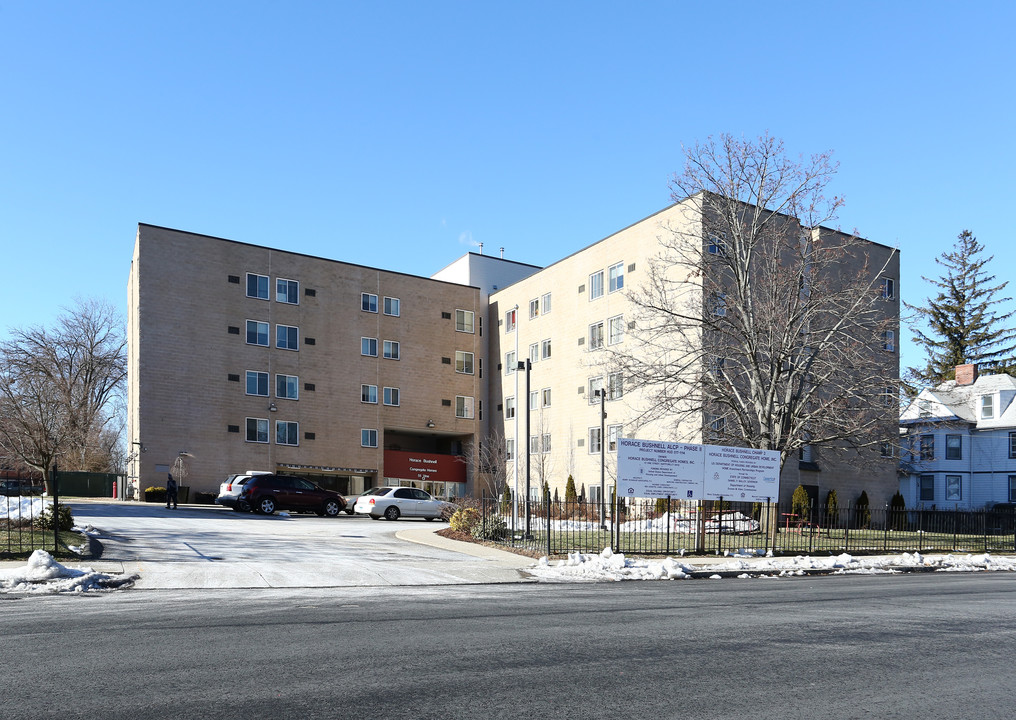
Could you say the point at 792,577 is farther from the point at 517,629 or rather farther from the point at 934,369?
the point at 934,369

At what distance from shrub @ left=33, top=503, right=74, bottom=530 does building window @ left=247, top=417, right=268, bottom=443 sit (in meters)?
29.3

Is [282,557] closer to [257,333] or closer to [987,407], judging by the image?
[257,333]

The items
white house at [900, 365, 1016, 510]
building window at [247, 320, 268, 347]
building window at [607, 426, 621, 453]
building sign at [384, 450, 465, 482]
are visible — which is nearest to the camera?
building window at [607, 426, 621, 453]

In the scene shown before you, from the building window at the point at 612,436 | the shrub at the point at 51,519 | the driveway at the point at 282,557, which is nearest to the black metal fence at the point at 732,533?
the driveway at the point at 282,557

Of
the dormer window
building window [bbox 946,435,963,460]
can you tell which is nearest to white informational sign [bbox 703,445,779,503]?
building window [bbox 946,435,963,460]

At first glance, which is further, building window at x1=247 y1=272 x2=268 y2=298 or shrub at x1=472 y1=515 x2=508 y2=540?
building window at x1=247 y1=272 x2=268 y2=298

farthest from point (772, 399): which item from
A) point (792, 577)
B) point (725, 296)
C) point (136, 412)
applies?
point (136, 412)

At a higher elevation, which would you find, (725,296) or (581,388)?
(725,296)

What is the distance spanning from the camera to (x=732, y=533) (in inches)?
1030

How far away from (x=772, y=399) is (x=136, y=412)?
35592mm

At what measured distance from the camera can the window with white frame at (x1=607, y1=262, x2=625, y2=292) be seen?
4638 cm

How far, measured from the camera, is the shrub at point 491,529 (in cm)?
2353

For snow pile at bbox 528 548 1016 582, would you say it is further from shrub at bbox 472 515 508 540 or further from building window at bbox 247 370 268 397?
building window at bbox 247 370 268 397

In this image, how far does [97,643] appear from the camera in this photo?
8.12 m
